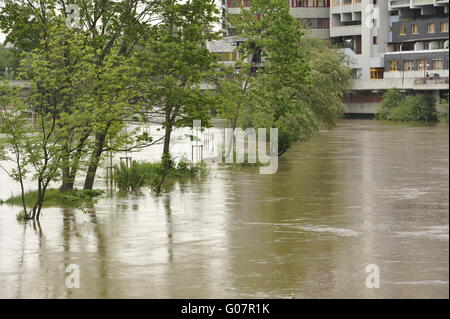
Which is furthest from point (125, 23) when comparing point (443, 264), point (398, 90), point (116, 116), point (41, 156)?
point (398, 90)

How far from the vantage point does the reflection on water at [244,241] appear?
24.5 metres

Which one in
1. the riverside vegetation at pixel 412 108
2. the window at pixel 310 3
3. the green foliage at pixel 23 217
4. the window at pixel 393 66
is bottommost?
the riverside vegetation at pixel 412 108

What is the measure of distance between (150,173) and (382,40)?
99622mm

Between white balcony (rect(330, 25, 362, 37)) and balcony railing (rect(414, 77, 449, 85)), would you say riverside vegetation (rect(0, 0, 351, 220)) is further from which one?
white balcony (rect(330, 25, 362, 37))

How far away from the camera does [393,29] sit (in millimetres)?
142625

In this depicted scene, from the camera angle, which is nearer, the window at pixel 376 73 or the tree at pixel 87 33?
the tree at pixel 87 33

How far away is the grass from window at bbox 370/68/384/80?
10732 centimetres

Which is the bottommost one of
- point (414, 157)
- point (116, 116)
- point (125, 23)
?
point (414, 157)

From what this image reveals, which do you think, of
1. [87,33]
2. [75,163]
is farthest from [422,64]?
[75,163]

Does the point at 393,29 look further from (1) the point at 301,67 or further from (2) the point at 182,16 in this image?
(2) the point at 182,16

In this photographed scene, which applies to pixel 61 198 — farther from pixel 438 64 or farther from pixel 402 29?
pixel 402 29

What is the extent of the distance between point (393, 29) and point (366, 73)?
780 cm

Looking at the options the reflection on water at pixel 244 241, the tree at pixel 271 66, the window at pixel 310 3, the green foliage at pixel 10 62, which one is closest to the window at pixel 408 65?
the window at pixel 310 3

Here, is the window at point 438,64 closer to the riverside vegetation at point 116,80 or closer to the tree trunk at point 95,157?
the riverside vegetation at point 116,80
